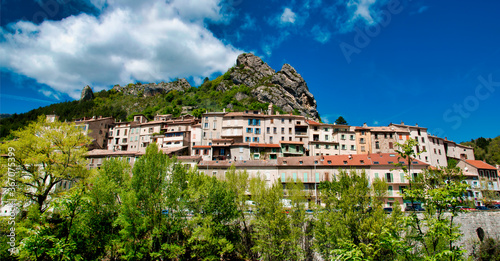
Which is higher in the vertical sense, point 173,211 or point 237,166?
point 237,166

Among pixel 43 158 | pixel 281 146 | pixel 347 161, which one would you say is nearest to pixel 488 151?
pixel 347 161

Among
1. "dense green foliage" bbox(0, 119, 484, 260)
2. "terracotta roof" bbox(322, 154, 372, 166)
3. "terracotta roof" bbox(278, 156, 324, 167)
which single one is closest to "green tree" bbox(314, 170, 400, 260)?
"dense green foliage" bbox(0, 119, 484, 260)

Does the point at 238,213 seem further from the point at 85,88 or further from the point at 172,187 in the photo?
the point at 85,88

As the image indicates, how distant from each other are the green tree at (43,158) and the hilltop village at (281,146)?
68.9 ft

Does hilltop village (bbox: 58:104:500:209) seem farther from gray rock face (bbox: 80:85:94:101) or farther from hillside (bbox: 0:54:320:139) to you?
gray rock face (bbox: 80:85:94:101)

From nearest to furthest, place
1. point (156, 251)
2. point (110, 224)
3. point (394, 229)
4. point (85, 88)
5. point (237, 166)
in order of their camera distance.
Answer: point (394, 229)
point (110, 224)
point (156, 251)
point (237, 166)
point (85, 88)

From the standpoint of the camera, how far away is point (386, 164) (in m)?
43.7

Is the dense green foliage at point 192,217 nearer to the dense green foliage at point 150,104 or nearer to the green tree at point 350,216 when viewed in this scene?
the green tree at point 350,216

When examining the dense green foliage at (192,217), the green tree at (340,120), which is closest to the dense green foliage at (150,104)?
the green tree at (340,120)

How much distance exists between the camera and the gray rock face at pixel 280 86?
4026 inches

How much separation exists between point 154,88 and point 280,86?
70.4 meters

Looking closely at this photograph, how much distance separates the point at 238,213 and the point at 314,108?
86976mm

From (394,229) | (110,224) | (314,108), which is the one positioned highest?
(314,108)

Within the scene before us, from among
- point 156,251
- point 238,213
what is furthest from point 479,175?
point 156,251
